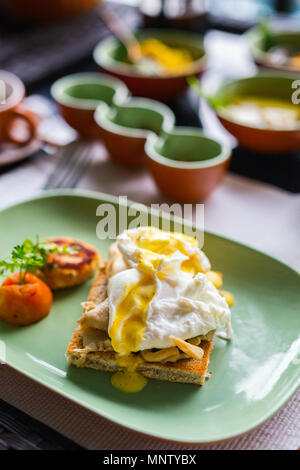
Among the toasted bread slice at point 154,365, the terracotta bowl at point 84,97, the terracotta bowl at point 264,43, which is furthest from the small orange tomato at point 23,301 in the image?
the terracotta bowl at point 264,43

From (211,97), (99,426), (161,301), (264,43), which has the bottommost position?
(99,426)

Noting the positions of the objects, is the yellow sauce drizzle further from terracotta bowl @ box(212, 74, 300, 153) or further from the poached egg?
terracotta bowl @ box(212, 74, 300, 153)

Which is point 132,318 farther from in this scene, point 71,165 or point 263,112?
point 263,112

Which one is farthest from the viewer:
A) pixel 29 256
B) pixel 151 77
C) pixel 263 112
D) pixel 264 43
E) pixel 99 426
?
pixel 264 43

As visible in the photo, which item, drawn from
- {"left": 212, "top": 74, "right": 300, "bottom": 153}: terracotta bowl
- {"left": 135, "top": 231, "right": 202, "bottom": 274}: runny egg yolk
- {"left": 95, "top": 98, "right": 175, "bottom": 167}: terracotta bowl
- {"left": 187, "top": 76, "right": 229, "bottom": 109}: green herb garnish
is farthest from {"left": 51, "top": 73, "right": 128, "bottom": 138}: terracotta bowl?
{"left": 135, "top": 231, "right": 202, "bottom": 274}: runny egg yolk

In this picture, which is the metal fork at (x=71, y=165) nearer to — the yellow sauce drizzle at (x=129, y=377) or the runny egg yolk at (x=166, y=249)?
the runny egg yolk at (x=166, y=249)

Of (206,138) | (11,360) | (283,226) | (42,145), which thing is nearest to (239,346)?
(11,360)

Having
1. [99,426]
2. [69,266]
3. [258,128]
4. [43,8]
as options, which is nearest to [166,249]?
[69,266]
